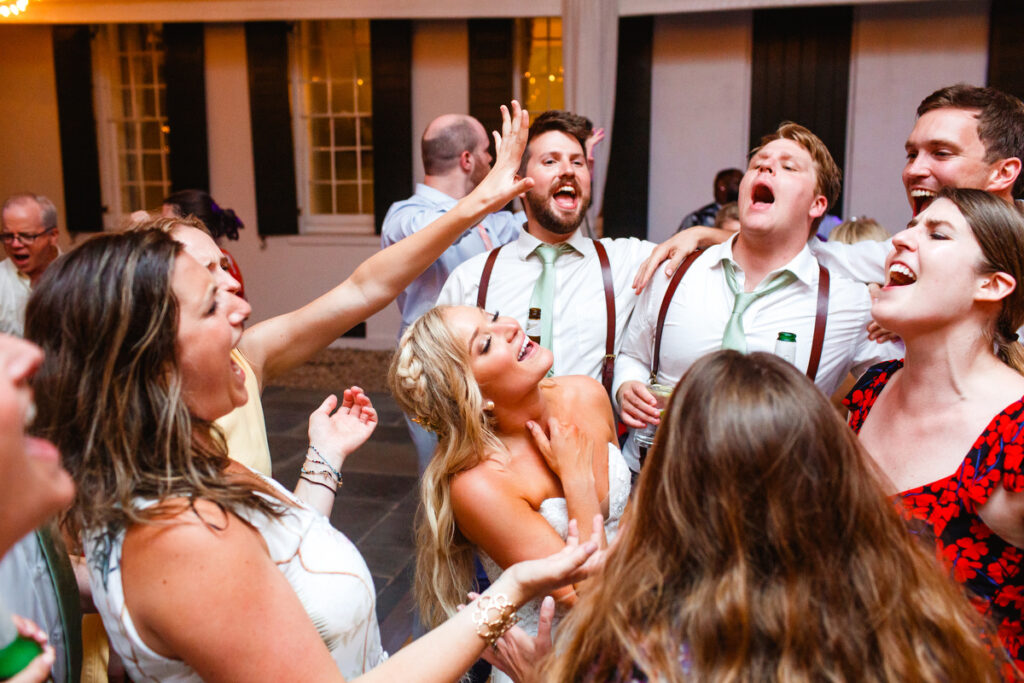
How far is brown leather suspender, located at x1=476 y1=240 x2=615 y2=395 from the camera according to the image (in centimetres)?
260

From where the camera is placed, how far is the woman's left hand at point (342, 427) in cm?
175

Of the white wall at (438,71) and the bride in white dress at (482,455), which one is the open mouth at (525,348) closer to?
the bride in white dress at (482,455)

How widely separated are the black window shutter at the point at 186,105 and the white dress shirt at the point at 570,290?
19.9 ft

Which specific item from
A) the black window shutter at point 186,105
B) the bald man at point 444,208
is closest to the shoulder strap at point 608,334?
the bald man at point 444,208

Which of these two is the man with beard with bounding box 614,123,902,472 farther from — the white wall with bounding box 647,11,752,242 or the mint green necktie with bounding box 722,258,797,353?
the white wall with bounding box 647,11,752,242

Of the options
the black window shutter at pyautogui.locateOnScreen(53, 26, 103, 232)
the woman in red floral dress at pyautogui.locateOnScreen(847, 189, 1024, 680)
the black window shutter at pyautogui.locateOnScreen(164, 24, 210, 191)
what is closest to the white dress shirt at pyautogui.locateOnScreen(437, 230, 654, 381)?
the woman in red floral dress at pyautogui.locateOnScreen(847, 189, 1024, 680)

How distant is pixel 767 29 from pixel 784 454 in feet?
21.3

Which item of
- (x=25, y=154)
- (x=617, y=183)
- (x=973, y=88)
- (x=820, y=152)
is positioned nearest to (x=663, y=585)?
(x=820, y=152)

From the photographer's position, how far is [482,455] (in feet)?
6.24

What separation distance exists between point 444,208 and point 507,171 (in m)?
1.36

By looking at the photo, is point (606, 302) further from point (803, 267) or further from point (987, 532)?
point (987, 532)

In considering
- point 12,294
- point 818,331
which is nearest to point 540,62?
point 12,294

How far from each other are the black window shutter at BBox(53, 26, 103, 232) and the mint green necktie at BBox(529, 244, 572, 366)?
7103 millimetres

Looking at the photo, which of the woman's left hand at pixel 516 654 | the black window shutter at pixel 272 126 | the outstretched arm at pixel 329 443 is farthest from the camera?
the black window shutter at pixel 272 126
